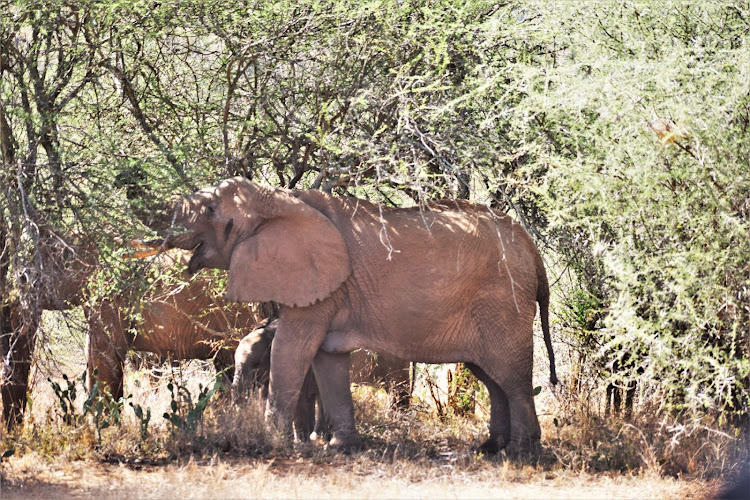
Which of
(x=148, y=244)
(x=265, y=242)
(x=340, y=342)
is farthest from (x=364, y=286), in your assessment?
(x=148, y=244)

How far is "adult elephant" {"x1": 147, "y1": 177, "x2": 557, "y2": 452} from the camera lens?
869cm

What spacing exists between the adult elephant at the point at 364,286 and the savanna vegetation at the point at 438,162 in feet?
1.17

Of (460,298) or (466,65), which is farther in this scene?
(466,65)

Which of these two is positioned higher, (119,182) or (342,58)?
(342,58)

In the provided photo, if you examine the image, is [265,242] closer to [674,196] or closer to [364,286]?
[364,286]

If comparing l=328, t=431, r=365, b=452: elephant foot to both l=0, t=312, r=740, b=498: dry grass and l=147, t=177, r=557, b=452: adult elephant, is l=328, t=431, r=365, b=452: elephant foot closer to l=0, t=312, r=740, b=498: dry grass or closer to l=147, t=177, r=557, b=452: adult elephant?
l=147, t=177, r=557, b=452: adult elephant

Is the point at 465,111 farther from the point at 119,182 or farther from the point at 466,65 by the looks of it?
the point at 119,182

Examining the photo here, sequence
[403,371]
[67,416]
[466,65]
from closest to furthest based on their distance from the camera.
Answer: [67,416] < [466,65] < [403,371]

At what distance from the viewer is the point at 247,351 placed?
9242 millimetres

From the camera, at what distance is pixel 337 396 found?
8.77 meters

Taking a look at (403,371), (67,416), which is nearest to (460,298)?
(403,371)

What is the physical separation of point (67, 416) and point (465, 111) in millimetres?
4214

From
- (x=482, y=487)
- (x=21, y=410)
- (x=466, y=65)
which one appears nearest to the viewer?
(x=482, y=487)

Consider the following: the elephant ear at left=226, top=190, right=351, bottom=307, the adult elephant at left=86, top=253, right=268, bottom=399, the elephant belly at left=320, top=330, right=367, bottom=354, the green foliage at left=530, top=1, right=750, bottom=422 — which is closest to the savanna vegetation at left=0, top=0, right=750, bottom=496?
the green foliage at left=530, top=1, right=750, bottom=422
